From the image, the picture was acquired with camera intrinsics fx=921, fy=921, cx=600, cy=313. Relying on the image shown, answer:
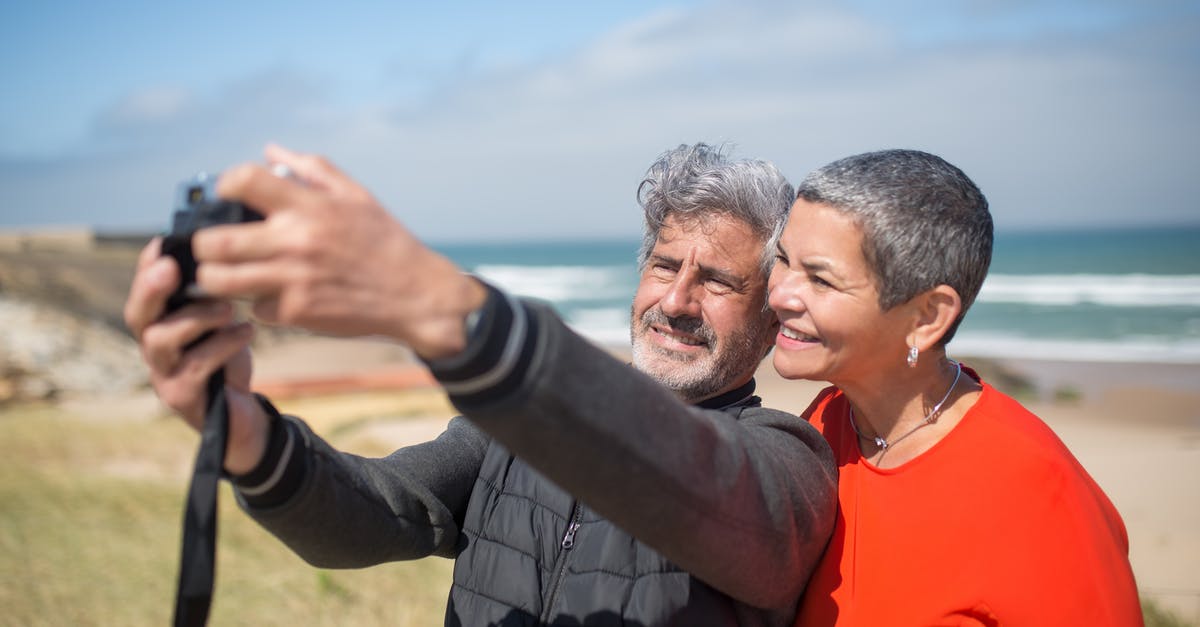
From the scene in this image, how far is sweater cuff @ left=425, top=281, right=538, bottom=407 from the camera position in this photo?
3.45 feet

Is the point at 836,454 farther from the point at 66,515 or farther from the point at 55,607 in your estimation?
the point at 66,515

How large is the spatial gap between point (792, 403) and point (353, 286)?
12.0 metres

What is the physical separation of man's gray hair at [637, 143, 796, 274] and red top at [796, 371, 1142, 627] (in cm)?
69

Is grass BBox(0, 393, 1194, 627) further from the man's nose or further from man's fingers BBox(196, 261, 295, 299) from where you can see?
man's fingers BBox(196, 261, 295, 299)

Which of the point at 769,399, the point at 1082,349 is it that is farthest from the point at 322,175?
the point at 1082,349

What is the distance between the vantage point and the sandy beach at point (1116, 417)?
5.72 meters

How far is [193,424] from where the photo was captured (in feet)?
4.45

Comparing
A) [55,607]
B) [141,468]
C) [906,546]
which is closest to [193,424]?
[906,546]

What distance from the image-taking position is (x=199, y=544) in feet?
3.98

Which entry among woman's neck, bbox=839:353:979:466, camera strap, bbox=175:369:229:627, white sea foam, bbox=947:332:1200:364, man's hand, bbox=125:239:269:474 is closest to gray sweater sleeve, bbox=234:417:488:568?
man's hand, bbox=125:239:269:474

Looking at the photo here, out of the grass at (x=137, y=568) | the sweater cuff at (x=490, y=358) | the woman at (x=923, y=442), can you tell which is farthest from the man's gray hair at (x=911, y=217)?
the grass at (x=137, y=568)

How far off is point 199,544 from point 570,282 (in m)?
50.2

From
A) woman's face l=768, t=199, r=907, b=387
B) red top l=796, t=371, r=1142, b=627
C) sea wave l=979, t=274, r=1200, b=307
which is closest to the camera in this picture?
red top l=796, t=371, r=1142, b=627

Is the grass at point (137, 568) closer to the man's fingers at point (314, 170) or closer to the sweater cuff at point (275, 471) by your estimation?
the sweater cuff at point (275, 471)
